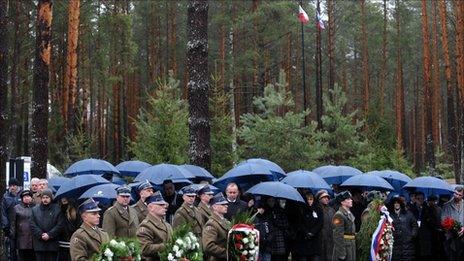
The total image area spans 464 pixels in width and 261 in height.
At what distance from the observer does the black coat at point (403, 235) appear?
13.0 metres

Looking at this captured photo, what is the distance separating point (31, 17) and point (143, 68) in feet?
51.3

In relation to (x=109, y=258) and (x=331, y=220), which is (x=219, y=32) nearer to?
(x=331, y=220)

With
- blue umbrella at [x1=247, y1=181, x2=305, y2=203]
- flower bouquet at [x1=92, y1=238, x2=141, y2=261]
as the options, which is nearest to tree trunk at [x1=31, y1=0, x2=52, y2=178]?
blue umbrella at [x1=247, y1=181, x2=305, y2=203]

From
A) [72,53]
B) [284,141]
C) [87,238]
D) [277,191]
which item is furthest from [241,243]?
[72,53]

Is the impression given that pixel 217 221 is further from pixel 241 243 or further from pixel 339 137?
pixel 339 137

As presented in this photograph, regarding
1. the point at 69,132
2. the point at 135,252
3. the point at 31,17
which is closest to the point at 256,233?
the point at 135,252

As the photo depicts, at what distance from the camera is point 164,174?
485 inches

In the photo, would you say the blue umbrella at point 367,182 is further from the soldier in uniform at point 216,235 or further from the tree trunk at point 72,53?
the tree trunk at point 72,53

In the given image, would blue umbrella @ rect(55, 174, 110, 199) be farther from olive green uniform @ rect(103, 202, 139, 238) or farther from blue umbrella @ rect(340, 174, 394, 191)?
blue umbrella @ rect(340, 174, 394, 191)

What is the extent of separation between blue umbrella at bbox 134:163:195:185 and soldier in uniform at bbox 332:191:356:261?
2.63m

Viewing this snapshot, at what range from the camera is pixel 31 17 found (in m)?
30.4

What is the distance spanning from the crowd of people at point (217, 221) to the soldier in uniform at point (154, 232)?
0.01 meters

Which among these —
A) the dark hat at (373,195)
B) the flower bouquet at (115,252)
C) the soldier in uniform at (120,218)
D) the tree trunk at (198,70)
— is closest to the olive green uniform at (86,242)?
the flower bouquet at (115,252)

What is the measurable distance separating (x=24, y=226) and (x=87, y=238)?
17.2 ft
